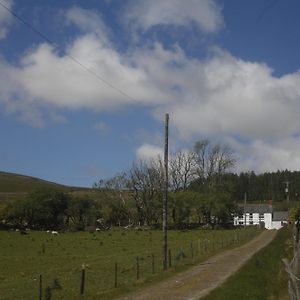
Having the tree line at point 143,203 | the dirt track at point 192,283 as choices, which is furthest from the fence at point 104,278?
the tree line at point 143,203

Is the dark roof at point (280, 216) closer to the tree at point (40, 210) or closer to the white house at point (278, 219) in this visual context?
the white house at point (278, 219)

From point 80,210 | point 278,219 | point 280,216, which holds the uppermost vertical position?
point 280,216

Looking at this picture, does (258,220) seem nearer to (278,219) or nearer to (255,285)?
(278,219)

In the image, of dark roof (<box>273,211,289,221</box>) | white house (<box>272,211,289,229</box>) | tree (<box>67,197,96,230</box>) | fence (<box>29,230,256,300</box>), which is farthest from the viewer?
white house (<box>272,211,289,229</box>)

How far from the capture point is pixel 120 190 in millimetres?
123562

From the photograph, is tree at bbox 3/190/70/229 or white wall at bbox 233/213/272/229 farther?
white wall at bbox 233/213/272/229

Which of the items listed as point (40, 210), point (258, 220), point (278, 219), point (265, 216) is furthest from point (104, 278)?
point (258, 220)

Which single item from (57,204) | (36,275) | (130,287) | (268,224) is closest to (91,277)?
(36,275)

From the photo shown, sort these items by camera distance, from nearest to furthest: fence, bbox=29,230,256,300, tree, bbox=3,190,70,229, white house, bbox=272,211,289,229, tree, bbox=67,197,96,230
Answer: fence, bbox=29,230,256,300 → tree, bbox=3,190,70,229 → tree, bbox=67,197,96,230 → white house, bbox=272,211,289,229

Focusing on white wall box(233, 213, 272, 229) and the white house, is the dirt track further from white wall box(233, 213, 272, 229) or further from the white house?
the white house

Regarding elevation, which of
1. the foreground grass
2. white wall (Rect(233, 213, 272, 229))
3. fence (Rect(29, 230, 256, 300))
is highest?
white wall (Rect(233, 213, 272, 229))

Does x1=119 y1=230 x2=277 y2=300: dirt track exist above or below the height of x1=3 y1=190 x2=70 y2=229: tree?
below

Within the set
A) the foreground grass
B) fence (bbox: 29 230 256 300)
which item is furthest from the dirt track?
fence (bbox: 29 230 256 300)

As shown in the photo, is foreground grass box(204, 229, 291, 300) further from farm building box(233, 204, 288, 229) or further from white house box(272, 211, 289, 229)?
farm building box(233, 204, 288, 229)
